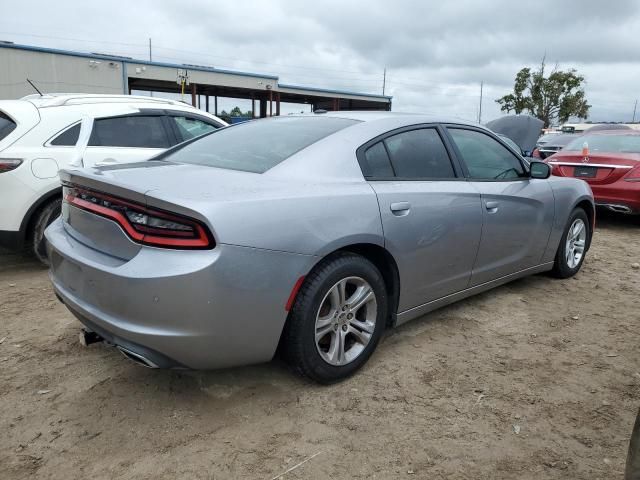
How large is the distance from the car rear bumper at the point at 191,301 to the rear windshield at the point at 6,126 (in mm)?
2616

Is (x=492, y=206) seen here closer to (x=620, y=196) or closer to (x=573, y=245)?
Result: (x=573, y=245)

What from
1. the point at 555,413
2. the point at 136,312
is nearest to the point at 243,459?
the point at 136,312

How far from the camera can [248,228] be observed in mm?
2182

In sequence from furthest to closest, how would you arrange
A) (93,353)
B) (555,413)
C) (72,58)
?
(72,58) < (93,353) < (555,413)

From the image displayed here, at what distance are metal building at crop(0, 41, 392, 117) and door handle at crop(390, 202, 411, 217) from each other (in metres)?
21.7

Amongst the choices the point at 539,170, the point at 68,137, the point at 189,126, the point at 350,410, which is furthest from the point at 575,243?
the point at 68,137

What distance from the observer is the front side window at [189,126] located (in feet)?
18.2

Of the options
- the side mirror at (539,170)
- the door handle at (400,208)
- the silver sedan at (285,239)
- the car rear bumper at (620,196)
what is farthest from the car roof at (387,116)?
the car rear bumper at (620,196)

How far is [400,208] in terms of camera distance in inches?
113

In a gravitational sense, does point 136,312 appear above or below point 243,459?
above

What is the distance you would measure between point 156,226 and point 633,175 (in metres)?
6.96

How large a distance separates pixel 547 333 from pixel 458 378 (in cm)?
105

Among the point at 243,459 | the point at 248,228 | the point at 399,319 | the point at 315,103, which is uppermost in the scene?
the point at 315,103

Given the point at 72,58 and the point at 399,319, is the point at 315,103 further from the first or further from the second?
the point at 399,319
